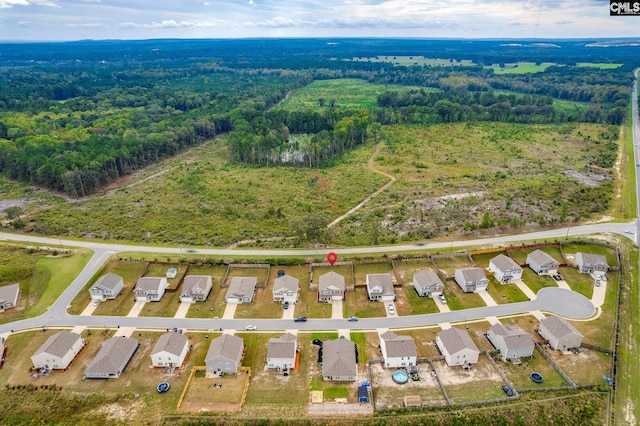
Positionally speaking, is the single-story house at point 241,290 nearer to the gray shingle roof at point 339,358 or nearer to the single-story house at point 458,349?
the gray shingle roof at point 339,358

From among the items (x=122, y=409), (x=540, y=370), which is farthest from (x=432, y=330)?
(x=122, y=409)

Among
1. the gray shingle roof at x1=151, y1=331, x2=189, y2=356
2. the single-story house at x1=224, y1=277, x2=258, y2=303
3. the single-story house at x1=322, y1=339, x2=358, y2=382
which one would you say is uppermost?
the single-story house at x1=224, y1=277, x2=258, y2=303

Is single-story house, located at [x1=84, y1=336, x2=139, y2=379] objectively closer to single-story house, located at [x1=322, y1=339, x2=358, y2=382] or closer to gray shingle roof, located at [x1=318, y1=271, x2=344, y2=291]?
single-story house, located at [x1=322, y1=339, x2=358, y2=382]

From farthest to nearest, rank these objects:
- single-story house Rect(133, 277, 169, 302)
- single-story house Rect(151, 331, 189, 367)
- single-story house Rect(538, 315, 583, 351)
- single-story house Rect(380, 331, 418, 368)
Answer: single-story house Rect(133, 277, 169, 302) → single-story house Rect(538, 315, 583, 351) → single-story house Rect(151, 331, 189, 367) → single-story house Rect(380, 331, 418, 368)

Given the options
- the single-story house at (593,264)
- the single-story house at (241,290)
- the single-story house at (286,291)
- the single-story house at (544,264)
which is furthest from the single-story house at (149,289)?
the single-story house at (593,264)

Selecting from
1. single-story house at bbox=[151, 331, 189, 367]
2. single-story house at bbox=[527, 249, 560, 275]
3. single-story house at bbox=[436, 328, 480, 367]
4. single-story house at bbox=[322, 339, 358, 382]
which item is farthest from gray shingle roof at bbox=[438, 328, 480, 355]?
single-story house at bbox=[151, 331, 189, 367]

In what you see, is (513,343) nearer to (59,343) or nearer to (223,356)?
(223,356)

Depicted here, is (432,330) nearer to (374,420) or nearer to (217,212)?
(374,420)

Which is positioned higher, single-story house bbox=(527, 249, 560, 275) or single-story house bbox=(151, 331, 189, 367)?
single-story house bbox=(527, 249, 560, 275)
